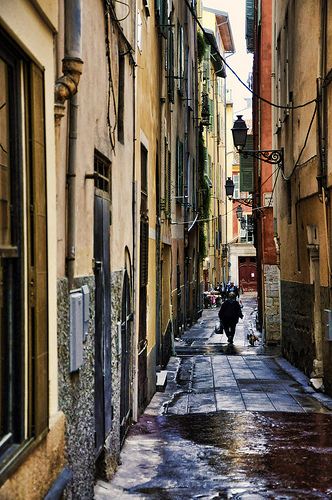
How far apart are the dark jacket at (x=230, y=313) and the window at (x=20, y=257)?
1681 cm

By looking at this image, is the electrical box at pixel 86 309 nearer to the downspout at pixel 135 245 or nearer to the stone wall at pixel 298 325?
the downspout at pixel 135 245

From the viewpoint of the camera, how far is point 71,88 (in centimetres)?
430

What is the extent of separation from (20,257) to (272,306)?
1782 centimetres

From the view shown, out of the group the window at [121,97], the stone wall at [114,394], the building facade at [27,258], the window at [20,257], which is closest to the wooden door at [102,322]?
the stone wall at [114,394]

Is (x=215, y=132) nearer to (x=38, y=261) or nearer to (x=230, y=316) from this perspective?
(x=230, y=316)

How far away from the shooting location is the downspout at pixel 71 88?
167 inches

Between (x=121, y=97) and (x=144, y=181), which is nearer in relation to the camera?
(x=121, y=97)

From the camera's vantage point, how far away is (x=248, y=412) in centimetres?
950

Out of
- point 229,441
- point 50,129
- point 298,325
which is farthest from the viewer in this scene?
point 298,325

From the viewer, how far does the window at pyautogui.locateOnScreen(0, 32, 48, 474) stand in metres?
3.29

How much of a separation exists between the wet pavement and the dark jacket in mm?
6270

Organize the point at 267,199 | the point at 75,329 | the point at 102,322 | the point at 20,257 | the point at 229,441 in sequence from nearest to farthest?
the point at 20,257
the point at 75,329
the point at 102,322
the point at 229,441
the point at 267,199

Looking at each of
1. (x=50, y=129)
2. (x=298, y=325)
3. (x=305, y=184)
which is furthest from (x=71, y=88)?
(x=298, y=325)

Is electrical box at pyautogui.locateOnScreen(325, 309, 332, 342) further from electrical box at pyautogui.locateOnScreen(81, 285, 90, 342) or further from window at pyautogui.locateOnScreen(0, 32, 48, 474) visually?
window at pyautogui.locateOnScreen(0, 32, 48, 474)
